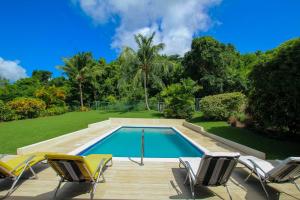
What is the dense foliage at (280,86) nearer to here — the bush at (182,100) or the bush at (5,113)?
the bush at (182,100)

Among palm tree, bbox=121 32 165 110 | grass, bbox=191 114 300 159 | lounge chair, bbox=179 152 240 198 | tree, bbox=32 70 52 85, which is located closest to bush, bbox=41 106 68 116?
palm tree, bbox=121 32 165 110

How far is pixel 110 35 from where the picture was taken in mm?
27906

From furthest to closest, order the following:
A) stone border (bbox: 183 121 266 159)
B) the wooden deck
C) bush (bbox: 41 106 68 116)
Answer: bush (bbox: 41 106 68 116)
stone border (bbox: 183 121 266 159)
the wooden deck

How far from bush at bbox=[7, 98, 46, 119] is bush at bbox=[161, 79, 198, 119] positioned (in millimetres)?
13001

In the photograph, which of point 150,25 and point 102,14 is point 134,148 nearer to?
point 102,14

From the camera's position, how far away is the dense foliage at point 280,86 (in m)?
6.18

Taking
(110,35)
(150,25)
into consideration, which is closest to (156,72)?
(150,25)

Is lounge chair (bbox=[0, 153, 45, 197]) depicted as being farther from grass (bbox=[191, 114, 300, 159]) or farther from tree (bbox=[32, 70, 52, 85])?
tree (bbox=[32, 70, 52, 85])

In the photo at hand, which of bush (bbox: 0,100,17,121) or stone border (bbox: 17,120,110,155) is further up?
bush (bbox: 0,100,17,121)

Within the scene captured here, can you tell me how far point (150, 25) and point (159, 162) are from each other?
1976 cm

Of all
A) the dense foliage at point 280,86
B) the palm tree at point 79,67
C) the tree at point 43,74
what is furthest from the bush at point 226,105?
the tree at point 43,74

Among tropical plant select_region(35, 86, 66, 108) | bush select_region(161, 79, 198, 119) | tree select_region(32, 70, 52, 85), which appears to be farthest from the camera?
tree select_region(32, 70, 52, 85)

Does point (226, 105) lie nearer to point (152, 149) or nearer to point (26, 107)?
point (152, 149)

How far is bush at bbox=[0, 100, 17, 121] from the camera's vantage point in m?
16.7
